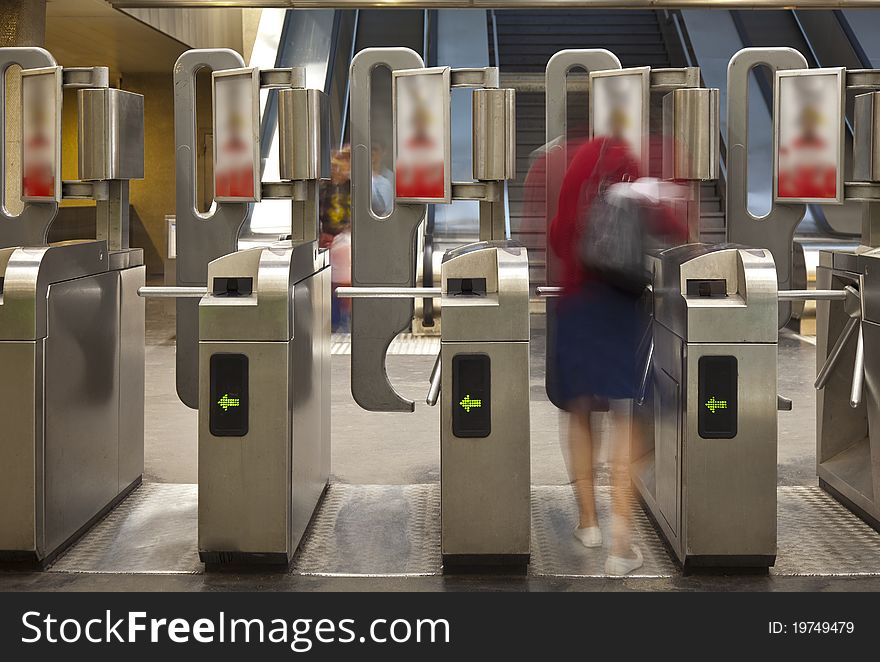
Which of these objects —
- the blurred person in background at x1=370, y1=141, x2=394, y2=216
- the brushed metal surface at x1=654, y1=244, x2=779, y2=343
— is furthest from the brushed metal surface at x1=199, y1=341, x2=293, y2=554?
the blurred person in background at x1=370, y1=141, x2=394, y2=216

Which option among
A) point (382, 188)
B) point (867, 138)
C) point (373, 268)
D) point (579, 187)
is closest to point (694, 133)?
point (867, 138)

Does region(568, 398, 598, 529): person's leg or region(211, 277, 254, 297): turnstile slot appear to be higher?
region(211, 277, 254, 297): turnstile slot

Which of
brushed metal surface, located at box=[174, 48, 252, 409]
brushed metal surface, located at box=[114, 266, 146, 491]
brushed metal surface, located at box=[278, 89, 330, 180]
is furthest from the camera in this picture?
brushed metal surface, located at box=[174, 48, 252, 409]

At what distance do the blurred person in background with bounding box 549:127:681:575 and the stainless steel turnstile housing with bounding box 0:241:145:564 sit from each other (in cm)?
138

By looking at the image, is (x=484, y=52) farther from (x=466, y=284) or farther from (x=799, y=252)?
(x=466, y=284)

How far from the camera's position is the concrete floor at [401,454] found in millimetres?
2846

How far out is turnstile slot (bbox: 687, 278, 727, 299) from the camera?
2855 millimetres

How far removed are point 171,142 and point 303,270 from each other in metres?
11.0

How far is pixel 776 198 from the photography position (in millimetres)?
3670

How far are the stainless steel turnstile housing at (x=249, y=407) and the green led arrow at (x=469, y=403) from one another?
1.55ft

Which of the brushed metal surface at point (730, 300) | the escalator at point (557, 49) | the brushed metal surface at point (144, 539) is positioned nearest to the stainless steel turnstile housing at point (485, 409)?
the brushed metal surface at point (730, 300)

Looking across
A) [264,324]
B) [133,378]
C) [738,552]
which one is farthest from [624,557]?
[133,378]

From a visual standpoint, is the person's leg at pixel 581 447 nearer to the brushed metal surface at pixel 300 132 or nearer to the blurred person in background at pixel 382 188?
the brushed metal surface at pixel 300 132

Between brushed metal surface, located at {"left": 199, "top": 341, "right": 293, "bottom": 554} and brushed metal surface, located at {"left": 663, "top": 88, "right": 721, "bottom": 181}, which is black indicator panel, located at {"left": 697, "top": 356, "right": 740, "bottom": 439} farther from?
brushed metal surface, located at {"left": 199, "top": 341, "right": 293, "bottom": 554}
